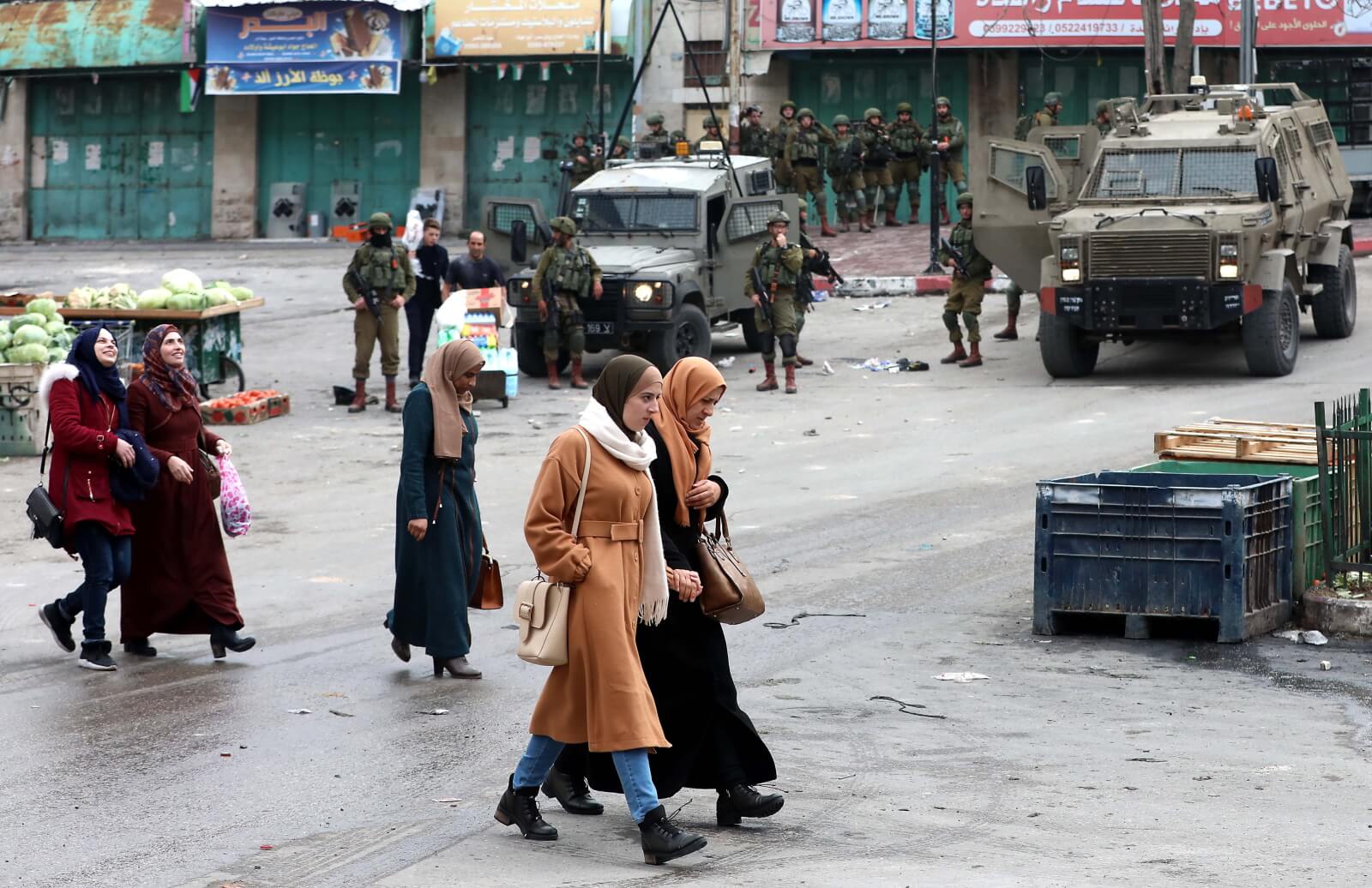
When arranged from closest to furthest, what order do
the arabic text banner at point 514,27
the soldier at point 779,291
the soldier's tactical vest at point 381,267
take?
the soldier's tactical vest at point 381,267 → the soldier at point 779,291 → the arabic text banner at point 514,27

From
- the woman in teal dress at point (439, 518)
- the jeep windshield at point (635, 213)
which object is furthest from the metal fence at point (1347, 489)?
the jeep windshield at point (635, 213)

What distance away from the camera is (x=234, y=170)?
34.6 meters

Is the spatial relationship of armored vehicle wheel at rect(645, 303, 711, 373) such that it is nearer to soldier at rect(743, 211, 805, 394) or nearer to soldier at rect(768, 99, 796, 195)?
soldier at rect(743, 211, 805, 394)

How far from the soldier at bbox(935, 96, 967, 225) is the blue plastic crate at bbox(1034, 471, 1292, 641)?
59.4 ft

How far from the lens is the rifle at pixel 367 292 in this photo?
17.8m

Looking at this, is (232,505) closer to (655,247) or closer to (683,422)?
(683,422)

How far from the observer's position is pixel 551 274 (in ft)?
61.9

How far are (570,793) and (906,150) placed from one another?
23.7 metres

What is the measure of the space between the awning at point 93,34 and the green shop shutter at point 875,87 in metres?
10.1

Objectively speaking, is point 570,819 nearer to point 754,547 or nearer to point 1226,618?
point 1226,618

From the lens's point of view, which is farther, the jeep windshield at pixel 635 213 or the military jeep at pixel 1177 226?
the jeep windshield at pixel 635 213

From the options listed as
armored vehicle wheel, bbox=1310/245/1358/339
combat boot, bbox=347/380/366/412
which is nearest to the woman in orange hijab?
combat boot, bbox=347/380/366/412

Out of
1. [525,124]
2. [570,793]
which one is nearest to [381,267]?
[570,793]

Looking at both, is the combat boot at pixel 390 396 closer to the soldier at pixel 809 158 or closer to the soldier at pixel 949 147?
the soldier at pixel 949 147
